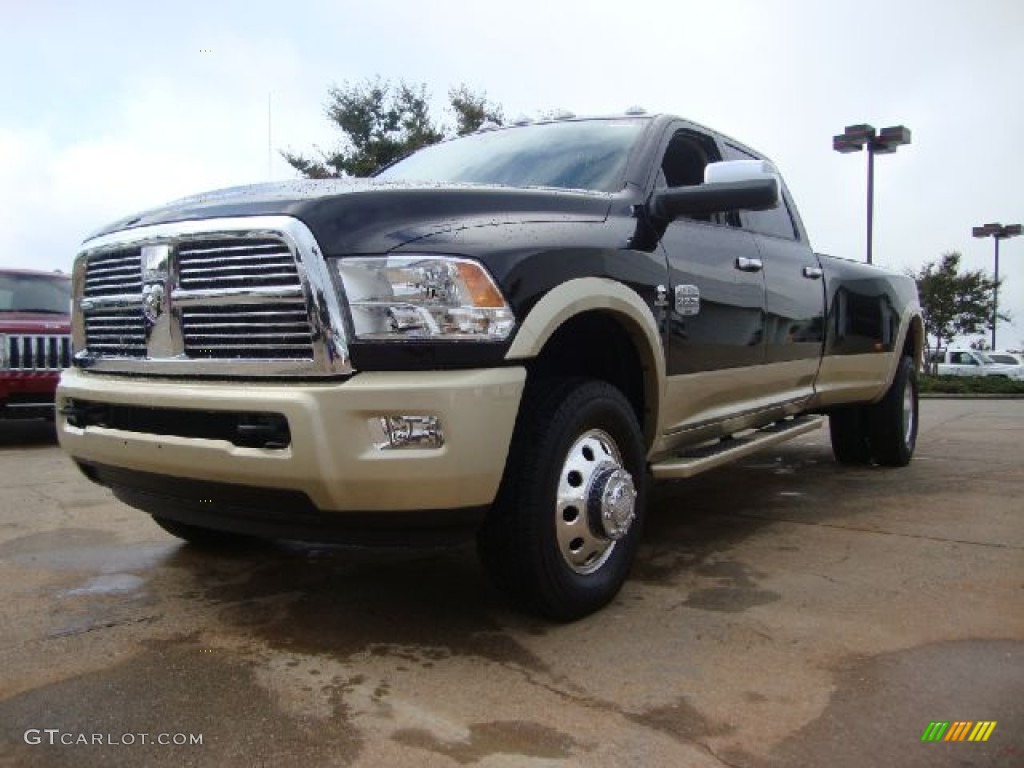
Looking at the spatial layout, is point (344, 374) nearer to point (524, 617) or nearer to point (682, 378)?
point (524, 617)

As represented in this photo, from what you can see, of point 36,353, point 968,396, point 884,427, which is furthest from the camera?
point 968,396

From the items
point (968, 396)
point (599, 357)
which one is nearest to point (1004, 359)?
point (968, 396)

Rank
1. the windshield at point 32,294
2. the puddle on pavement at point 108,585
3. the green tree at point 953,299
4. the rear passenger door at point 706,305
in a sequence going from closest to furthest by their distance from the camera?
1. the puddle on pavement at point 108,585
2. the rear passenger door at point 706,305
3. the windshield at point 32,294
4. the green tree at point 953,299

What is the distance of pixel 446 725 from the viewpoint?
2.17 m

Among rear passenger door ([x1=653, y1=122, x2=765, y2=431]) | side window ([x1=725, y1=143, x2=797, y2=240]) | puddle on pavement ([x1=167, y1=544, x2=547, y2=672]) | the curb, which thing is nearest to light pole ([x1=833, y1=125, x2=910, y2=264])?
the curb

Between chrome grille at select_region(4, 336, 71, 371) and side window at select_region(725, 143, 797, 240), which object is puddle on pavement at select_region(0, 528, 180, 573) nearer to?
side window at select_region(725, 143, 797, 240)

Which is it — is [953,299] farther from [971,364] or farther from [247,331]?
[247,331]

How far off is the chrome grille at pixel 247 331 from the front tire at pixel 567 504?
2.35 feet

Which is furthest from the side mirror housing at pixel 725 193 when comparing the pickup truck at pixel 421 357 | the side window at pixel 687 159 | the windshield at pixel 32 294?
the windshield at pixel 32 294

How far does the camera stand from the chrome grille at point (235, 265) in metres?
2.46

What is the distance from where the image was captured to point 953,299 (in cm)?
3039

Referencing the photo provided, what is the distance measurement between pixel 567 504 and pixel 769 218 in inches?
99.7

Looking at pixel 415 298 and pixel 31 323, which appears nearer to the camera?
pixel 415 298

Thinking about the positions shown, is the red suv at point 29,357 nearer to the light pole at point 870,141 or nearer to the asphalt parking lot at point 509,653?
the asphalt parking lot at point 509,653
